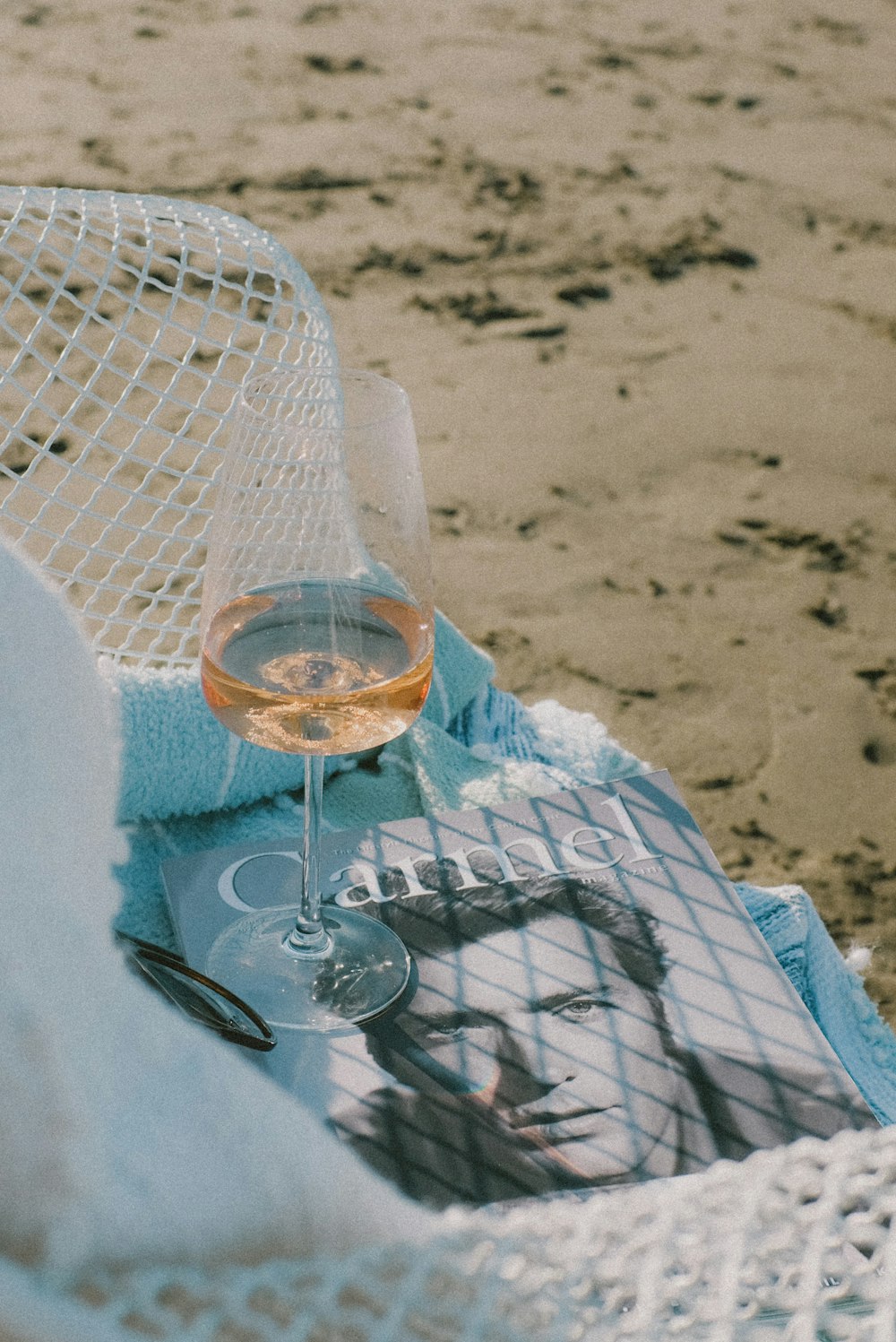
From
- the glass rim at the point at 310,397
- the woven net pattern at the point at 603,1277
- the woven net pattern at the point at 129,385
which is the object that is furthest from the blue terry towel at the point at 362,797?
the woven net pattern at the point at 603,1277

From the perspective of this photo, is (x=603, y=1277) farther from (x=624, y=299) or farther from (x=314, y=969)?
(x=624, y=299)

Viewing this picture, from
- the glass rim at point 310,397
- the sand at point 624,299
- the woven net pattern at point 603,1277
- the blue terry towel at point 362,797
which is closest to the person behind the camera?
the woven net pattern at point 603,1277

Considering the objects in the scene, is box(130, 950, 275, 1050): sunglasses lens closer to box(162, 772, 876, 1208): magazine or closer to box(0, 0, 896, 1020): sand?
box(162, 772, 876, 1208): magazine

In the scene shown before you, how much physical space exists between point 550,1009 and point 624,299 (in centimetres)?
163

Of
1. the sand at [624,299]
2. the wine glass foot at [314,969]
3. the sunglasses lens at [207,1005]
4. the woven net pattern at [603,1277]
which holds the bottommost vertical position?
the sand at [624,299]

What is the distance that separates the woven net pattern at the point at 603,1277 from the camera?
222mm

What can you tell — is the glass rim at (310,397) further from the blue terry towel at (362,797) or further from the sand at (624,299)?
the sand at (624,299)

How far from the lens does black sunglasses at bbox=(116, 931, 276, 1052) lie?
1.63 ft

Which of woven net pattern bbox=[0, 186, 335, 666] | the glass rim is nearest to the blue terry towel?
woven net pattern bbox=[0, 186, 335, 666]

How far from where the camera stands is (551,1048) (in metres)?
0.54

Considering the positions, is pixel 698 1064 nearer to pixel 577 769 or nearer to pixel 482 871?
pixel 482 871

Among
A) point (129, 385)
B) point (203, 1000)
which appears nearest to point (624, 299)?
point (129, 385)

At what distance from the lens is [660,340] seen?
1.97 meters

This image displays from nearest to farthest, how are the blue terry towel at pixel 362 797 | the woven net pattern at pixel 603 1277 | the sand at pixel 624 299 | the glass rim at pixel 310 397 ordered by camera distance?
the woven net pattern at pixel 603 1277 < the glass rim at pixel 310 397 < the blue terry towel at pixel 362 797 < the sand at pixel 624 299
